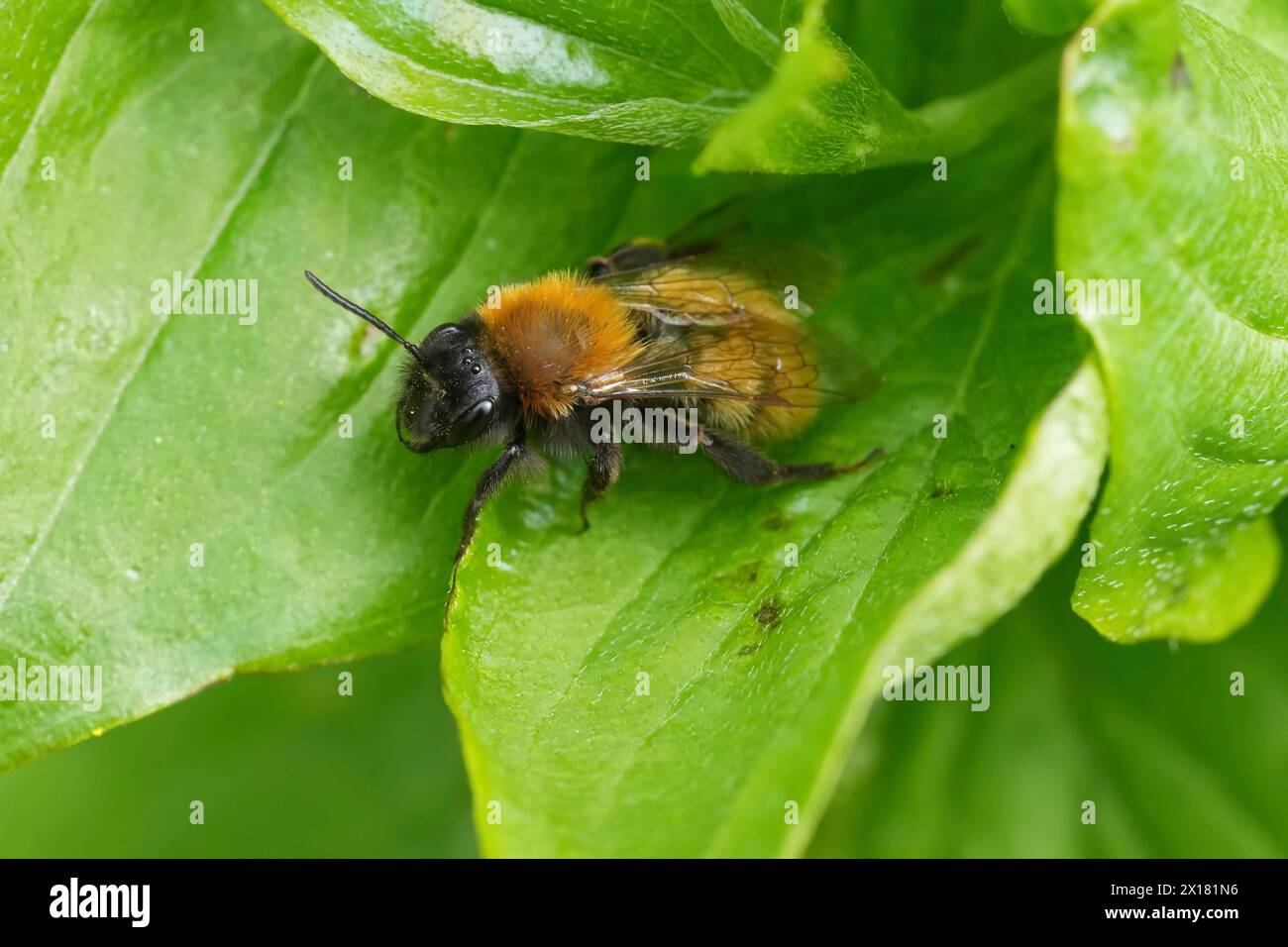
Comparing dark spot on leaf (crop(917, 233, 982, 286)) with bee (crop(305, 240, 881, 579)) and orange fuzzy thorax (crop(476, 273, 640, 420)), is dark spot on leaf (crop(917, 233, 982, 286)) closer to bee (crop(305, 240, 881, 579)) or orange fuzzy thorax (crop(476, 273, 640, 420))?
bee (crop(305, 240, 881, 579))

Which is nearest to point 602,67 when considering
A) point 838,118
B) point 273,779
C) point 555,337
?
point 838,118

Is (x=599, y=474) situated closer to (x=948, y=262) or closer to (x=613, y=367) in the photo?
(x=613, y=367)

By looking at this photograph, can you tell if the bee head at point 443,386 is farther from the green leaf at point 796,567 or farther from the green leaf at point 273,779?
the green leaf at point 273,779

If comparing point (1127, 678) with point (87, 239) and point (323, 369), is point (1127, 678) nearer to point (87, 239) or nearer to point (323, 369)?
point (323, 369)

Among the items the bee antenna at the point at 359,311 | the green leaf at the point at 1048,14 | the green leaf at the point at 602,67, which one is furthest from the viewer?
the bee antenna at the point at 359,311

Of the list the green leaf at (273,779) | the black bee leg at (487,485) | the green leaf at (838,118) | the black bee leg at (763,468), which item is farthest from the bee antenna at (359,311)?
the green leaf at (273,779)

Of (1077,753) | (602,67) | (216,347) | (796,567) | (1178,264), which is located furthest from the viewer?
(1077,753)
